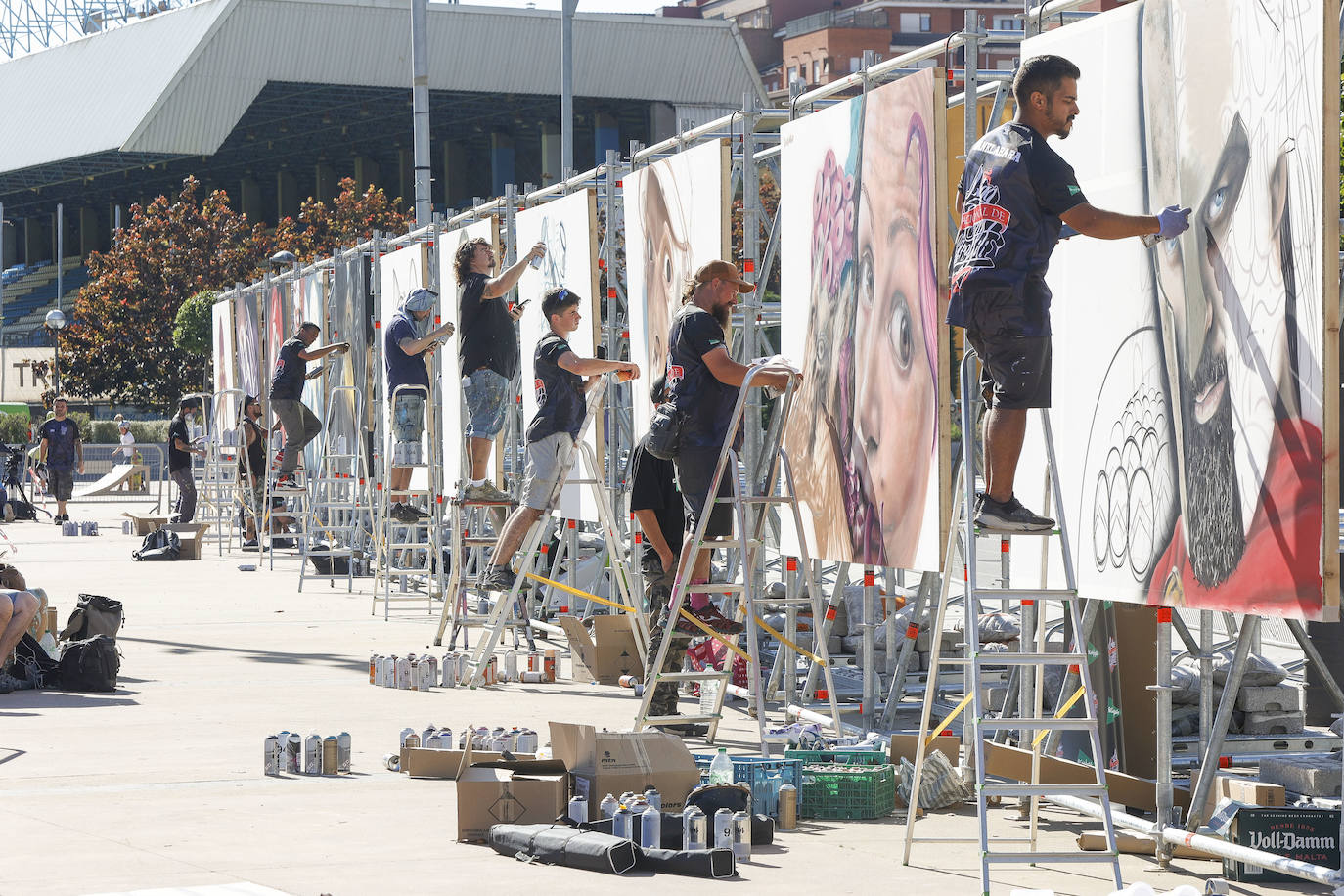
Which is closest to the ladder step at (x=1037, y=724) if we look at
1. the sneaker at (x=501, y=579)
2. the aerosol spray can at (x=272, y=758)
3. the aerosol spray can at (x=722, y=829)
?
the aerosol spray can at (x=722, y=829)

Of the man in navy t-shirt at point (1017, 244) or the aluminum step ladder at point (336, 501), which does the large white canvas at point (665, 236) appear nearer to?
the man in navy t-shirt at point (1017, 244)

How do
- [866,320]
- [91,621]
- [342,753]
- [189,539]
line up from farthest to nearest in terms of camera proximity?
[189,539], [91,621], [866,320], [342,753]

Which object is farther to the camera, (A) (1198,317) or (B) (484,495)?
(B) (484,495)

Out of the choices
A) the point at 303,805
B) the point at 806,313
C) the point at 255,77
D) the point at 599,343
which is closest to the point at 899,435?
the point at 806,313

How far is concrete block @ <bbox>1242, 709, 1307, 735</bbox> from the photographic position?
8.48m

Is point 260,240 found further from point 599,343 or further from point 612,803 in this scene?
point 612,803

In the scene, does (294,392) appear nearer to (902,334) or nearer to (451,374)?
(451,374)

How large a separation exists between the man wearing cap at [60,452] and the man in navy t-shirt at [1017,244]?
82.1 feet

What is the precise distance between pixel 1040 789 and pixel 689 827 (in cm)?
122

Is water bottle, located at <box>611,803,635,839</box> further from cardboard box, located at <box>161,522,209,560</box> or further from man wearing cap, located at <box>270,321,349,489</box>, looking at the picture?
cardboard box, located at <box>161,522,209,560</box>

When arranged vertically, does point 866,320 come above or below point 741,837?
above

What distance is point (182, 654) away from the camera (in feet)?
42.2

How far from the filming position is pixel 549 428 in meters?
11.6

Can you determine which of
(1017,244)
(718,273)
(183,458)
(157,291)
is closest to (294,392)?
(183,458)
